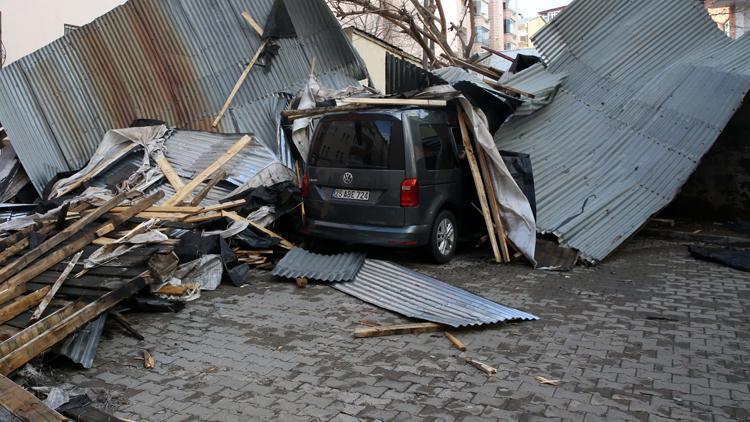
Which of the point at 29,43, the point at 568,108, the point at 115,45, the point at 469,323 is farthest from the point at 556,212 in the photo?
the point at 29,43

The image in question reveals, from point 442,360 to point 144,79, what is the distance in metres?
7.75

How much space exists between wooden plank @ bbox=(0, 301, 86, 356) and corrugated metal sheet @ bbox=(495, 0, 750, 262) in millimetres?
5762

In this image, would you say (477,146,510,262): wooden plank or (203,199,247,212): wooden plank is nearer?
(203,199,247,212): wooden plank

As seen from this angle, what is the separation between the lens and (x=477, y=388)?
174 inches

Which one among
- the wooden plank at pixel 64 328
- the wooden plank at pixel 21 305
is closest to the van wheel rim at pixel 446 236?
the wooden plank at pixel 64 328

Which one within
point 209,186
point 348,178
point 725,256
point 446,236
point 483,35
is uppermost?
point 209,186

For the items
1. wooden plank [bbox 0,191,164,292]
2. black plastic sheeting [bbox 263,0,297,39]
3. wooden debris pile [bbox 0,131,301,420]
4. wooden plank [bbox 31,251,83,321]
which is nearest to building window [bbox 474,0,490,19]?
black plastic sheeting [bbox 263,0,297,39]

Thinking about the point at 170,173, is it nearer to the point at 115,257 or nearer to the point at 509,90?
the point at 115,257

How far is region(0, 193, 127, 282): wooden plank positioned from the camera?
18.4 feet

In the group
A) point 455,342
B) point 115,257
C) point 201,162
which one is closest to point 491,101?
point 201,162

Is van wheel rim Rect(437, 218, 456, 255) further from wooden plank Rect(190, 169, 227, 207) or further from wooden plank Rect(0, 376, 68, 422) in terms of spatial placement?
wooden plank Rect(0, 376, 68, 422)

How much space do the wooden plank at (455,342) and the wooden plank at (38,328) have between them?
3083 millimetres

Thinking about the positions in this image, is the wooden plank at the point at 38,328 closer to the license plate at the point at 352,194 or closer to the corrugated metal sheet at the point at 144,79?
the license plate at the point at 352,194

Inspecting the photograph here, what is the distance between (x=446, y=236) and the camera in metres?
8.08
